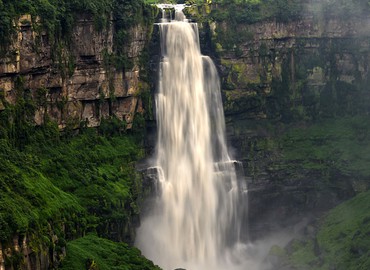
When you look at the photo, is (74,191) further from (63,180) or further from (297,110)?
(297,110)

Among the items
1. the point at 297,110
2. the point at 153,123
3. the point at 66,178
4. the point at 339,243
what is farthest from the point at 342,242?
the point at 66,178

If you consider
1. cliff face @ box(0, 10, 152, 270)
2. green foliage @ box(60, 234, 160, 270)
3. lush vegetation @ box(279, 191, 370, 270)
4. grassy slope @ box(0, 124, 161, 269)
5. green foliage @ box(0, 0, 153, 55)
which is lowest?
lush vegetation @ box(279, 191, 370, 270)

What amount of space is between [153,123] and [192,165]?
4.18m


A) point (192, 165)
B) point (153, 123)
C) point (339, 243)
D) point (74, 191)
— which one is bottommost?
point (339, 243)

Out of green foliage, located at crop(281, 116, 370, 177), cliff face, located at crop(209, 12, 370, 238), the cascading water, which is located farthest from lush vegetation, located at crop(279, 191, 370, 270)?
the cascading water

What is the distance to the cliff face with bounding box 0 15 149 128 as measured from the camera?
5125cm

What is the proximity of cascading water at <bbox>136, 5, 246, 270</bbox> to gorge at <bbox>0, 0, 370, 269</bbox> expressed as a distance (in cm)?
114

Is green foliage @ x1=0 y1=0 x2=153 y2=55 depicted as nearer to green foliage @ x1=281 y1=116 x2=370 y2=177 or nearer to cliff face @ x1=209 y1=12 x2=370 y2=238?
cliff face @ x1=209 y1=12 x2=370 y2=238

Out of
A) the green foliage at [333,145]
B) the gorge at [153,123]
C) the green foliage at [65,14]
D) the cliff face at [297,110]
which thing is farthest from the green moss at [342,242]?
the green foliage at [65,14]

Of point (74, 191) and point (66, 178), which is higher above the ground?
point (66, 178)

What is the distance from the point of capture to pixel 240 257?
2432 inches

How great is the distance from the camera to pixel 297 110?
69875 mm

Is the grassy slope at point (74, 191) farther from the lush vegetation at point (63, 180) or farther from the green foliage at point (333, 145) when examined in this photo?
the green foliage at point (333, 145)

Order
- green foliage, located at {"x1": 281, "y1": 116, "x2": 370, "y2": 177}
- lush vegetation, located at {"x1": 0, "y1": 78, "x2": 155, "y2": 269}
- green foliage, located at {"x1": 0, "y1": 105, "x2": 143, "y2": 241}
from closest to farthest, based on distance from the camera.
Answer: lush vegetation, located at {"x1": 0, "y1": 78, "x2": 155, "y2": 269}, green foliage, located at {"x1": 0, "y1": 105, "x2": 143, "y2": 241}, green foliage, located at {"x1": 281, "y1": 116, "x2": 370, "y2": 177}
